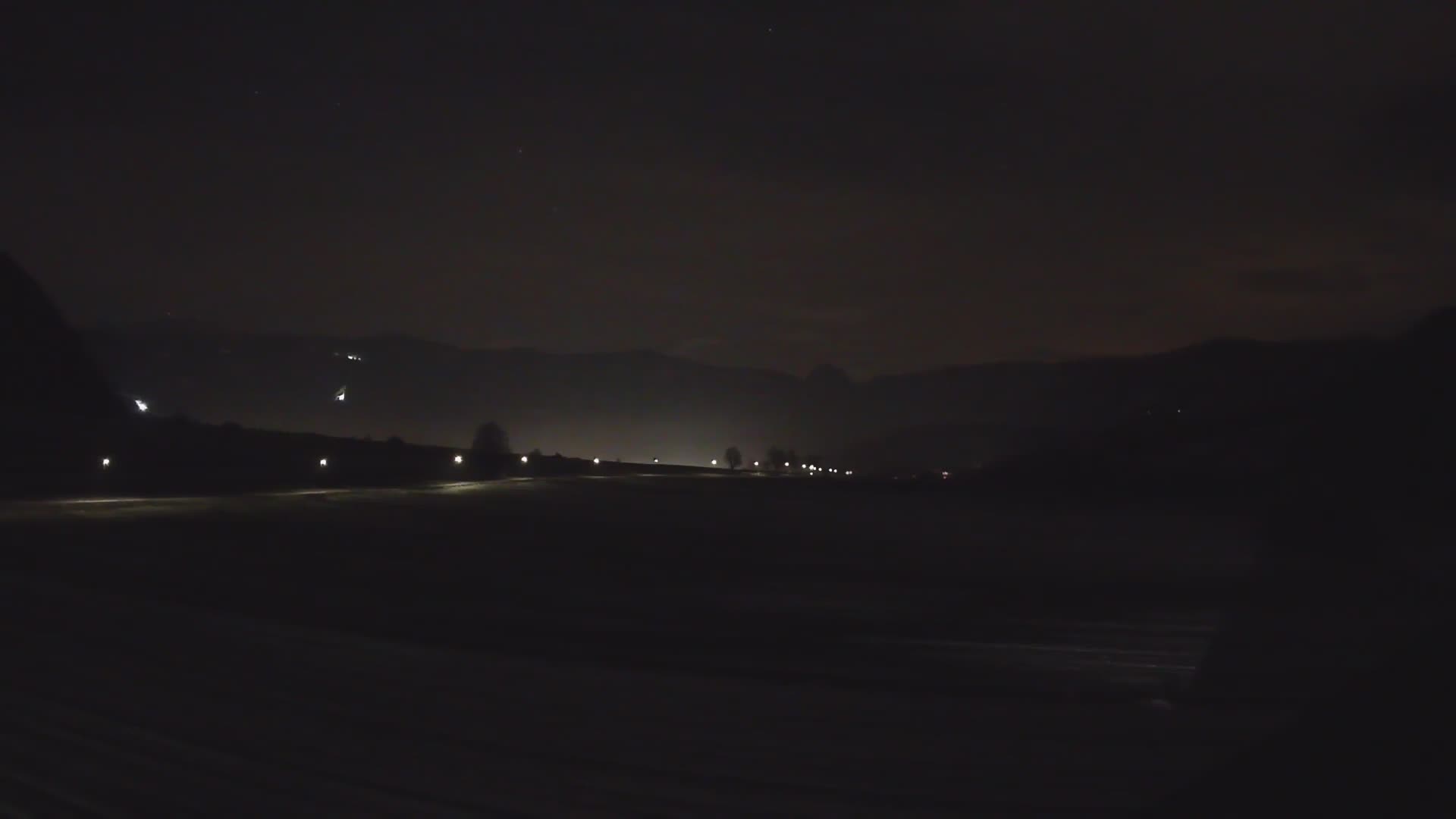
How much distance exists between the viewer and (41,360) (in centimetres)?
6881

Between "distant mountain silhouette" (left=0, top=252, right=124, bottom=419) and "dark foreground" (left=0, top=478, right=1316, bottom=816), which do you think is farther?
"distant mountain silhouette" (left=0, top=252, right=124, bottom=419)

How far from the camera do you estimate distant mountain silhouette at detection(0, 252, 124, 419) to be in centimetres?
6359

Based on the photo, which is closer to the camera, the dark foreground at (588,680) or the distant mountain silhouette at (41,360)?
the dark foreground at (588,680)

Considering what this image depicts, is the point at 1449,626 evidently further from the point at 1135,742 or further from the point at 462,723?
the point at 462,723

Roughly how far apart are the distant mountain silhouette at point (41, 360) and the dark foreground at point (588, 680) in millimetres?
49700

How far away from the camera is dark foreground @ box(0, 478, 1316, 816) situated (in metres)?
6.38

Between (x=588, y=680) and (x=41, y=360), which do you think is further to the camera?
(x=41, y=360)

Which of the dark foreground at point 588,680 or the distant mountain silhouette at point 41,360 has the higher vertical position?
the distant mountain silhouette at point 41,360

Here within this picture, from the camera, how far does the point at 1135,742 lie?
7.54m

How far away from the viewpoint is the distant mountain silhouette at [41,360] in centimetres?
6359

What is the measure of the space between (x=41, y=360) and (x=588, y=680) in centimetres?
6999

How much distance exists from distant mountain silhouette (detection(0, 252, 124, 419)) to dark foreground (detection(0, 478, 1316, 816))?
49.7 meters

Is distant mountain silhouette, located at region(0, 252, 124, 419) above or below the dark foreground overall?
above

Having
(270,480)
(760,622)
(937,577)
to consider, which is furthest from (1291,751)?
(270,480)
